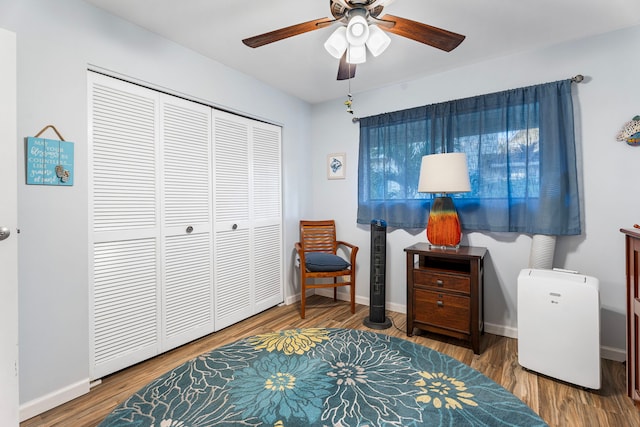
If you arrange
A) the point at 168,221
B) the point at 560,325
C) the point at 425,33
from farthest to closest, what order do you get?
the point at 168,221 < the point at 560,325 < the point at 425,33

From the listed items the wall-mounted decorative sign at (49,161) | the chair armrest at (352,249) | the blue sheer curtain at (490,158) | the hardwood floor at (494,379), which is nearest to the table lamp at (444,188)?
the blue sheer curtain at (490,158)

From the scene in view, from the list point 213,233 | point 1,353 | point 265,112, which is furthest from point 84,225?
point 265,112

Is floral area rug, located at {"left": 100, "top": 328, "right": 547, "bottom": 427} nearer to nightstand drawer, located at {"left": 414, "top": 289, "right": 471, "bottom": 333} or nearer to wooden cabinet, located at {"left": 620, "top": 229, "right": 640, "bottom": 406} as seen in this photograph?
nightstand drawer, located at {"left": 414, "top": 289, "right": 471, "bottom": 333}

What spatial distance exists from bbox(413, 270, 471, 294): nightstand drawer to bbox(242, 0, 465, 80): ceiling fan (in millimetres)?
1694

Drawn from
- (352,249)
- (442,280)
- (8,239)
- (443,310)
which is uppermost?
(8,239)

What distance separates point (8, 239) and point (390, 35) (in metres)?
2.67

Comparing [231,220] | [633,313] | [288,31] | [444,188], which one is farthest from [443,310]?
[288,31]

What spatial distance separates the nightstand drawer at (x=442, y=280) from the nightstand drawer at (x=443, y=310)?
0.21 ft

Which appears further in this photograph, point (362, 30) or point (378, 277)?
point (378, 277)

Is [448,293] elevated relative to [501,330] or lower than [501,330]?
elevated

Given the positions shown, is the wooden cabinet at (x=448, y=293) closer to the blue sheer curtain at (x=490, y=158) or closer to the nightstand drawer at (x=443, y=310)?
the nightstand drawer at (x=443, y=310)

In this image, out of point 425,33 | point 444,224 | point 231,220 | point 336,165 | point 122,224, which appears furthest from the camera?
point 336,165

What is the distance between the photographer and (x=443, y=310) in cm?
252

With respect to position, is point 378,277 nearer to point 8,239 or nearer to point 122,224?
point 122,224
